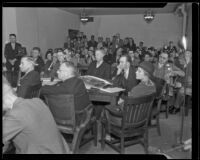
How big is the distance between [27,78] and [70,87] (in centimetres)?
76

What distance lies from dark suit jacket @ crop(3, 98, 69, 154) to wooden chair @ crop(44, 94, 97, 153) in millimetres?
971

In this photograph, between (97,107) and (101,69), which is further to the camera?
(101,69)

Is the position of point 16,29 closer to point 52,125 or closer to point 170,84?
point 170,84

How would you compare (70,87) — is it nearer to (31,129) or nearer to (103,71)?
(31,129)

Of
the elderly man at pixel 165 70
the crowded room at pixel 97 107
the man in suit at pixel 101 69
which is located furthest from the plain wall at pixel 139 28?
the man in suit at pixel 101 69

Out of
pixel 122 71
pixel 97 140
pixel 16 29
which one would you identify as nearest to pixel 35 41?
pixel 16 29

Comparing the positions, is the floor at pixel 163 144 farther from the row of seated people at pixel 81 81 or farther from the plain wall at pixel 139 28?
the plain wall at pixel 139 28

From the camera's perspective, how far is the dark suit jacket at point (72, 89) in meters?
3.23

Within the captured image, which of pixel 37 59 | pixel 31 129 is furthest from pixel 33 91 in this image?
pixel 37 59

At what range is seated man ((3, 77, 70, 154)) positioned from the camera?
202cm

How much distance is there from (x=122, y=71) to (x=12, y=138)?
8.89 ft

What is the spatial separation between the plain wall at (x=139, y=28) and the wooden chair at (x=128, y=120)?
398 inches

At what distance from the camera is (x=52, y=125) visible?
7.13ft

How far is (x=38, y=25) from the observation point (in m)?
9.78
